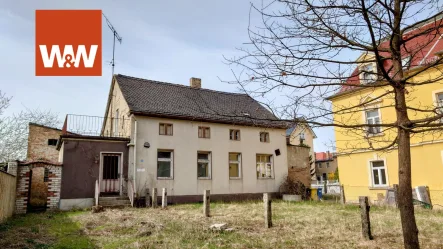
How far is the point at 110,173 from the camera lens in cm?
1608

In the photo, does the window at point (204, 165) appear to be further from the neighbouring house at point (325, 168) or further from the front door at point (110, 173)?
the neighbouring house at point (325, 168)

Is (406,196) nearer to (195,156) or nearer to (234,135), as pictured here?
(195,156)

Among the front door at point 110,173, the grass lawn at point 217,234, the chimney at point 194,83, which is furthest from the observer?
the chimney at point 194,83

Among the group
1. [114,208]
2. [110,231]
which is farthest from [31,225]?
[114,208]

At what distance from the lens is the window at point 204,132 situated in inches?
727

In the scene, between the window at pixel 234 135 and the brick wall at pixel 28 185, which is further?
the window at pixel 234 135

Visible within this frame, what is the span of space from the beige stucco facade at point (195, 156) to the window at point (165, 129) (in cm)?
20

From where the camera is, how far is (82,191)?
14789 millimetres

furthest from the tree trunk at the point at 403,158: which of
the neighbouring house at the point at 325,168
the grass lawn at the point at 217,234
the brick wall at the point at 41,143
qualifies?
the neighbouring house at the point at 325,168

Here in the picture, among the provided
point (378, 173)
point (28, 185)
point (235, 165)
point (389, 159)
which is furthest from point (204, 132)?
point (389, 159)

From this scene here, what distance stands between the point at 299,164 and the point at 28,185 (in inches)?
655

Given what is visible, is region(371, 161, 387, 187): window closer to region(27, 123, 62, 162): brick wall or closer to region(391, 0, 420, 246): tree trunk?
region(391, 0, 420, 246): tree trunk

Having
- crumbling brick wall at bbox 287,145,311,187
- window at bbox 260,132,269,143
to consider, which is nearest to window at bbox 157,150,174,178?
window at bbox 260,132,269,143

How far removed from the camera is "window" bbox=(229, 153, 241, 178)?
1925cm
